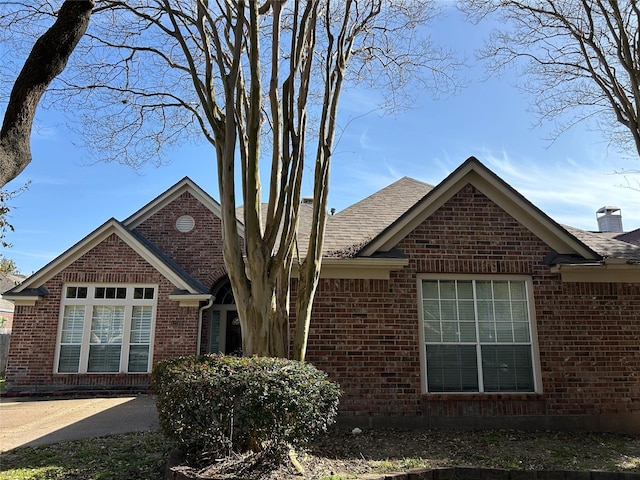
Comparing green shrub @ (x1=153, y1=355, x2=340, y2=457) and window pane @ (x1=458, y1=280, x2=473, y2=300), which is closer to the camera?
green shrub @ (x1=153, y1=355, x2=340, y2=457)

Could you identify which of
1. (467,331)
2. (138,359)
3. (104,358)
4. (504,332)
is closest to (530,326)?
(504,332)

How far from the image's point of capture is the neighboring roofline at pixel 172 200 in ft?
51.7

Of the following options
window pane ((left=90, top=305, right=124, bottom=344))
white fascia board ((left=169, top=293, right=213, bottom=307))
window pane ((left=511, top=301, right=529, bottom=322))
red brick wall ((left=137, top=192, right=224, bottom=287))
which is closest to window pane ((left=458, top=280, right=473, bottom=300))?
window pane ((left=511, top=301, right=529, bottom=322))

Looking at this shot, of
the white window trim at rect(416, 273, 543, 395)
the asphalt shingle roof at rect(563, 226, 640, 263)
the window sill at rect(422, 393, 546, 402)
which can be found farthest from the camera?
the asphalt shingle roof at rect(563, 226, 640, 263)

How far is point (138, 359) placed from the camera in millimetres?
13727

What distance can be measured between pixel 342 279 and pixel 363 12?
4.69 m

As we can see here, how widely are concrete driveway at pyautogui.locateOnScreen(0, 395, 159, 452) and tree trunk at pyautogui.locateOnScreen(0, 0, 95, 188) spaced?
4708mm

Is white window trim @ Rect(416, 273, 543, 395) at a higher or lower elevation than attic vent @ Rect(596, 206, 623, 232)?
lower

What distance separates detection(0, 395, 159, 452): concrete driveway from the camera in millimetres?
7688

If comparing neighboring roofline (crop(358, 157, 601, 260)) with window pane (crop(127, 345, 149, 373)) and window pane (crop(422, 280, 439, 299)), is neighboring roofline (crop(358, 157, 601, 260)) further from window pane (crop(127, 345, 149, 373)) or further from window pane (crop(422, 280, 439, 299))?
window pane (crop(127, 345, 149, 373))

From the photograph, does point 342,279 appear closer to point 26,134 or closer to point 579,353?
point 579,353

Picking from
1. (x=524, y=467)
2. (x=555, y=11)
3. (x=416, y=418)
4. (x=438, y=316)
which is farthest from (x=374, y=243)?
(x=555, y=11)

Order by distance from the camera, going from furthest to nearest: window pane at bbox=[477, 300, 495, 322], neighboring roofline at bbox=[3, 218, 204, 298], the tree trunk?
1. neighboring roofline at bbox=[3, 218, 204, 298]
2. window pane at bbox=[477, 300, 495, 322]
3. the tree trunk

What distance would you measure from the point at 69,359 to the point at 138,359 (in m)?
1.96
